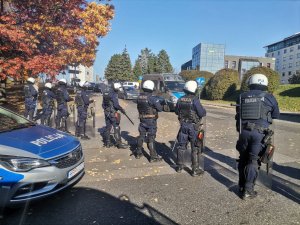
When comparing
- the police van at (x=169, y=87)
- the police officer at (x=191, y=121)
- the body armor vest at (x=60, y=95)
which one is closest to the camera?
the police officer at (x=191, y=121)

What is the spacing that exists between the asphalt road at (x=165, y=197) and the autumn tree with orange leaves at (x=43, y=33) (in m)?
A: 6.50

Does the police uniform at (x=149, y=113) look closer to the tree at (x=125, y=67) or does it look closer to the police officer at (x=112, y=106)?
the police officer at (x=112, y=106)

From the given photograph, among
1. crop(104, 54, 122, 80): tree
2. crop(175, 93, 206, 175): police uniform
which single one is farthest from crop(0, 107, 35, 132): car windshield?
crop(104, 54, 122, 80): tree

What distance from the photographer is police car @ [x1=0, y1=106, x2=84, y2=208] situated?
378cm

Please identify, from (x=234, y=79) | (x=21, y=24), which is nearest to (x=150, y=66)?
(x=234, y=79)

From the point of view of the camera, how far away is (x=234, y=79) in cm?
3067

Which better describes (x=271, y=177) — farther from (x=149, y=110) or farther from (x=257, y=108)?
(x=149, y=110)

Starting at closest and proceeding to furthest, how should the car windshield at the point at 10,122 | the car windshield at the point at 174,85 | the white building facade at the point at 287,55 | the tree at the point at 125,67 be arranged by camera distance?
the car windshield at the point at 10,122 → the car windshield at the point at 174,85 → the tree at the point at 125,67 → the white building facade at the point at 287,55

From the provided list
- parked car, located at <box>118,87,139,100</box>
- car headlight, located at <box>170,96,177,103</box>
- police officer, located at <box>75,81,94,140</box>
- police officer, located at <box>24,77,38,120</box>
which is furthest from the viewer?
parked car, located at <box>118,87,139,100</box>

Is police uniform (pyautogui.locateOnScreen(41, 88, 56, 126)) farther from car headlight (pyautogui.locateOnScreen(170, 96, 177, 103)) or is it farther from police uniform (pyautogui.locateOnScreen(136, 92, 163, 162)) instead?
car headlight (pyautogui.locateOnScreen(170, 96, 177, 103))

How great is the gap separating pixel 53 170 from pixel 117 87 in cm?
424

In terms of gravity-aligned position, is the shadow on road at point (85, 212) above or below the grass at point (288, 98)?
below

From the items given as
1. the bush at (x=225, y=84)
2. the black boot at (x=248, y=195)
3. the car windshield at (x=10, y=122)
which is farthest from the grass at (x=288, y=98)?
the car windshield at (x=10, y=122)

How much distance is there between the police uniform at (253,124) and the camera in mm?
4602
